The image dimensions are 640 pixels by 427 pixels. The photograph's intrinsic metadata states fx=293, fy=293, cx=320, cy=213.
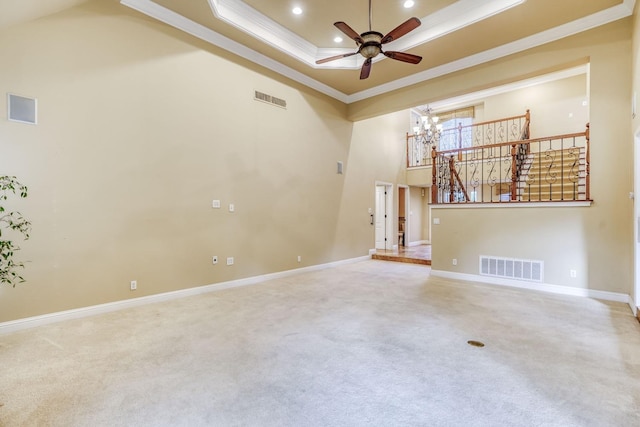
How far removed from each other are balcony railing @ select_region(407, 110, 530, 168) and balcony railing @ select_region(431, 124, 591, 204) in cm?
53

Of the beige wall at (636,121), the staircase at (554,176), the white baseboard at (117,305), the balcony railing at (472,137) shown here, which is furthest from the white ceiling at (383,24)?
the white baseboard at (117,305)

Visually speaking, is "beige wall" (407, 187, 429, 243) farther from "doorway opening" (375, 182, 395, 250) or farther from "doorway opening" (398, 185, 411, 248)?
"doorway opening" (375, 182, 395, 250)

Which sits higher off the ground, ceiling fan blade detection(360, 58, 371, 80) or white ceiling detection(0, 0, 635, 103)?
white ceiling detection(0, 0, 635, 103)

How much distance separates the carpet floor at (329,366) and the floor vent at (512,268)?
2.86ft

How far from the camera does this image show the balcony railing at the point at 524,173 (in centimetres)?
552

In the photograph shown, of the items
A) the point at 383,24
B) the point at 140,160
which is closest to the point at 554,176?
the point at 383,24

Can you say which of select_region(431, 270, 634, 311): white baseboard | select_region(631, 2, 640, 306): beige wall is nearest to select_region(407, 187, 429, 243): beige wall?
select_region(431, 270, 634, 311): white baseboard

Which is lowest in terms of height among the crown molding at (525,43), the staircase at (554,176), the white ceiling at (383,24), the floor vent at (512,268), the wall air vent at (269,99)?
the floor vent at (512,268)

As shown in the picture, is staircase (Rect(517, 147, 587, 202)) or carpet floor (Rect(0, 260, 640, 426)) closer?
carpet floor (Rect(0, 260, 640, 426))

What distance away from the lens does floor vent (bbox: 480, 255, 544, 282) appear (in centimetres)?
490

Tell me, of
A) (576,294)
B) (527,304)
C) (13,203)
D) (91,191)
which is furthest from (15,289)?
(576,294)

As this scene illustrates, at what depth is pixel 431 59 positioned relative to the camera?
534cm

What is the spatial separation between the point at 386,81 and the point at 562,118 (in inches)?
213

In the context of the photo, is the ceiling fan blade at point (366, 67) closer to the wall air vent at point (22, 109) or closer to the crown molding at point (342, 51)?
the crown molding at point (342, 51)
